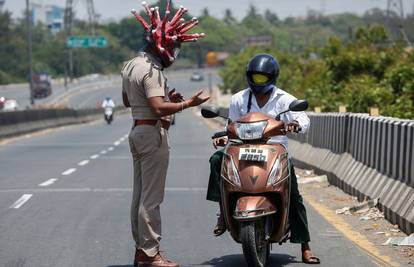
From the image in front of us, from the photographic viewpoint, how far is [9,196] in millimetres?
14594

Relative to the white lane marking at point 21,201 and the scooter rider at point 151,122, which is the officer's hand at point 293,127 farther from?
the white lane marking at point 21,201

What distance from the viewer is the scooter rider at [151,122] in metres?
8.19

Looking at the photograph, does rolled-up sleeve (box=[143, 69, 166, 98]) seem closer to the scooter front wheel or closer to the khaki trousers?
the khaki trousers

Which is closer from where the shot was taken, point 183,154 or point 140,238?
point 140,238

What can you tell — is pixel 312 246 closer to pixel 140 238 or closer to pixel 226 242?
pixel 226 242

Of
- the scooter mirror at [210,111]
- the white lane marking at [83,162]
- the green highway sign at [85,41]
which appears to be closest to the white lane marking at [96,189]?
the white lane marking at [83,162]

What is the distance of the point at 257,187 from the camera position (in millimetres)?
7914

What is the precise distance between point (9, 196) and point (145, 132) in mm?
6865

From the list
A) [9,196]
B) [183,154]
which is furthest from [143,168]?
[183,154]

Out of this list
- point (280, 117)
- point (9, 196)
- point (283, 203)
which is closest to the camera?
point (283, 203)

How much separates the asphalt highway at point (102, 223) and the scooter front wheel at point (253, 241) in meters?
0.74

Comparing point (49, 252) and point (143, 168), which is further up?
point (143, 168)

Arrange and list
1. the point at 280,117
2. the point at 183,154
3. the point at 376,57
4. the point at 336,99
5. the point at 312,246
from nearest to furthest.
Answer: the point at 280,117
the point at 312,246
the point at 183,154
the point at 336,99
the point at 376,57

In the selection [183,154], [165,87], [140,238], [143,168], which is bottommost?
[183,154]
